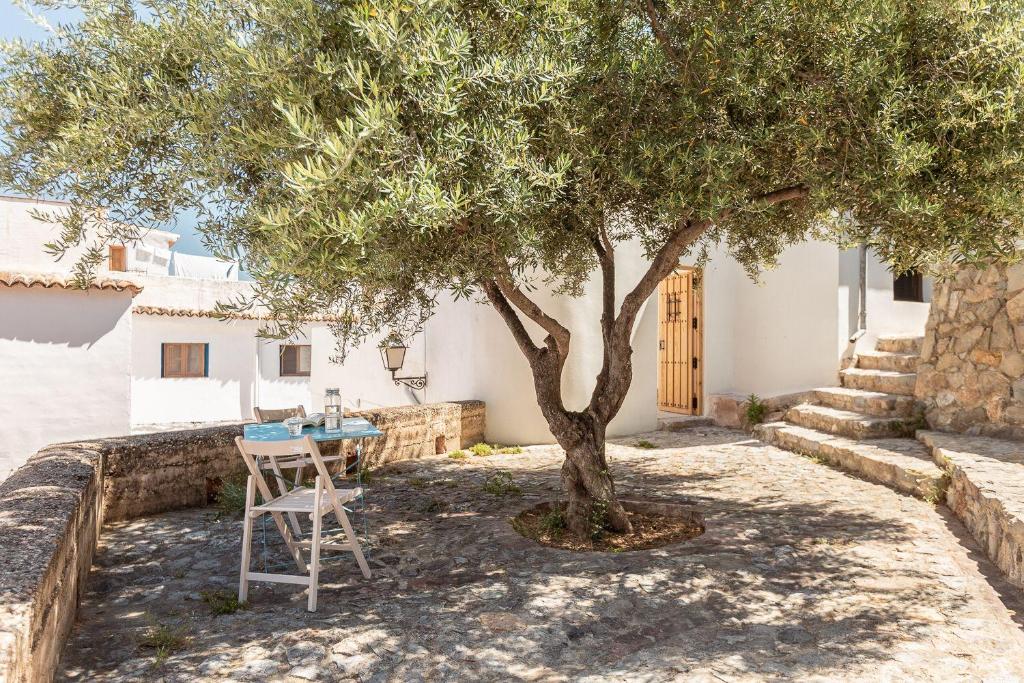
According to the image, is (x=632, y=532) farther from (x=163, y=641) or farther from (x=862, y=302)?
(x=862, y=302)

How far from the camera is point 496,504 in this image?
6234 millimetres

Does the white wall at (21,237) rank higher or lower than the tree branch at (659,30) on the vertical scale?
lower

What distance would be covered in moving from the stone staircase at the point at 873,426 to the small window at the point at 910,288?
95 centimetres

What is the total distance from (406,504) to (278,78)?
4.21 meters

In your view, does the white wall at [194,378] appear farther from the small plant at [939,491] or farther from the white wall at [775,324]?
→ the small plant at [939,491]

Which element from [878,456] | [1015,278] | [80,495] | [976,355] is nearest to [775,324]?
[976,355]

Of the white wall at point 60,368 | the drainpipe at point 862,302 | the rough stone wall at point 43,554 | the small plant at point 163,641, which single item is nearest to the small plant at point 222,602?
the small plant at point 163,641

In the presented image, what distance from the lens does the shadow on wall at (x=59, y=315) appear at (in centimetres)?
870

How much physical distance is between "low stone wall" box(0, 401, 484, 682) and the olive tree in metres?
1.51

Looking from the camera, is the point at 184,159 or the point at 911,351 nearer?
the point at 184,159

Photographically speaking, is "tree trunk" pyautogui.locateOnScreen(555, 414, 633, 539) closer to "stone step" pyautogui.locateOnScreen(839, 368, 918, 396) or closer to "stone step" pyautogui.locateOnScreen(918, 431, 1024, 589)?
"stone step" pyautogui.locateOnScreen(918, 431, 1024, 589)

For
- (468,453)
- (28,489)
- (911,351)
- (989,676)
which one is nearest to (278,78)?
(28,489)

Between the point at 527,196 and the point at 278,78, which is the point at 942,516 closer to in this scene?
the point at 527,196

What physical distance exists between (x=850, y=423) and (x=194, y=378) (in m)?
16.1
